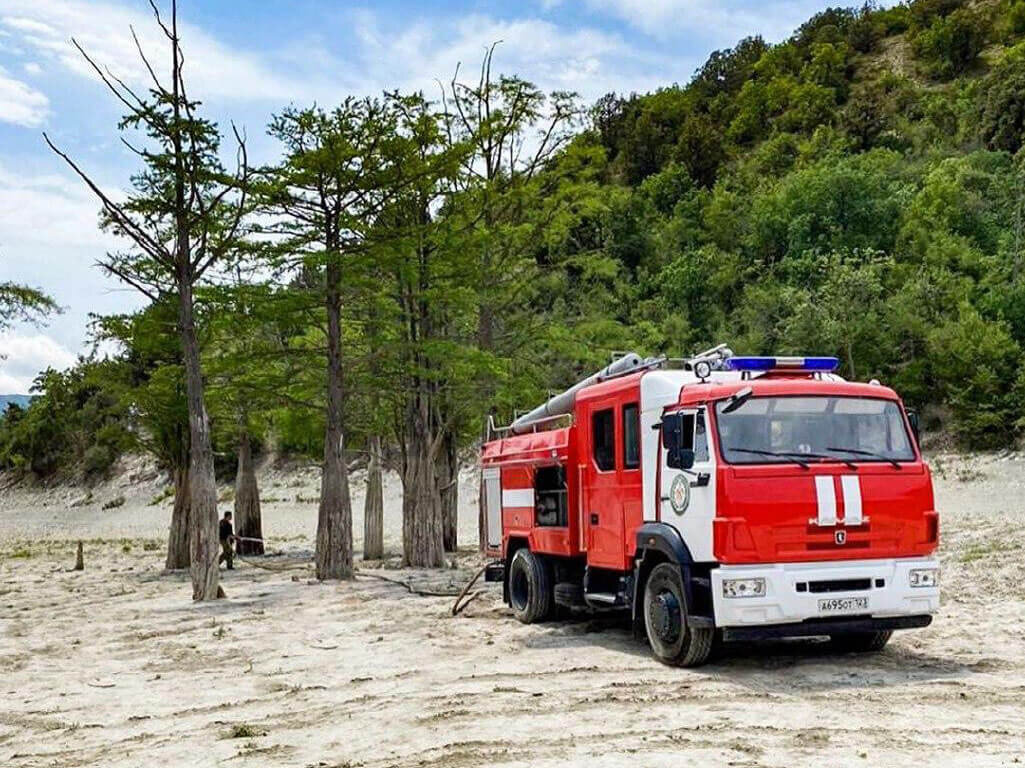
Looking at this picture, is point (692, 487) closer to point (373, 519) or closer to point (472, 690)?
point (472, 690)

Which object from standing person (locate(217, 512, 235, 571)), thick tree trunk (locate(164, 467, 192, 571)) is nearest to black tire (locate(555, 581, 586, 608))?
standing person (locate(217, 512, 235, 571))

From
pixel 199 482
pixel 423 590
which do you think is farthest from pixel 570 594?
pixel 199 482

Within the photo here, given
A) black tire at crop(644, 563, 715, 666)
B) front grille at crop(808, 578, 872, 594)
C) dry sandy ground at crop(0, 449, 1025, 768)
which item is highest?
front grille at crop(808, 578, 872, 594)

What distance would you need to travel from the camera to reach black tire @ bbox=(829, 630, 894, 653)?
460 inches

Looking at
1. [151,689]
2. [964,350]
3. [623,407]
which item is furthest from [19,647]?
[964,350]

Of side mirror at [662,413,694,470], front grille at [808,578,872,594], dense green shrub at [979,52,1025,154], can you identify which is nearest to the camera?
front grille at [808,578,872,594]

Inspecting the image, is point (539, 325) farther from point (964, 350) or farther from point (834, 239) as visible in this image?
point (834, 239)

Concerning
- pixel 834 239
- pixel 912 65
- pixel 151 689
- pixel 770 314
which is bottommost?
pixel 151 689

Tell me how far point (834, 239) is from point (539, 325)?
133 ft

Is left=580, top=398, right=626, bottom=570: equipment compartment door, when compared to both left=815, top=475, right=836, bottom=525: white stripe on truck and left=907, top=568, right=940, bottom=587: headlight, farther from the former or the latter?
left=907, top=568, right=940, bottom=587: headlight

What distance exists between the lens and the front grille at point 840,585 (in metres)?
10.4

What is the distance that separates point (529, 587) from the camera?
1520cm

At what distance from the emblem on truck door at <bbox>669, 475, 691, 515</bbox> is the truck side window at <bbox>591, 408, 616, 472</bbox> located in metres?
1.63

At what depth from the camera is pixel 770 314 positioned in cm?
5556
